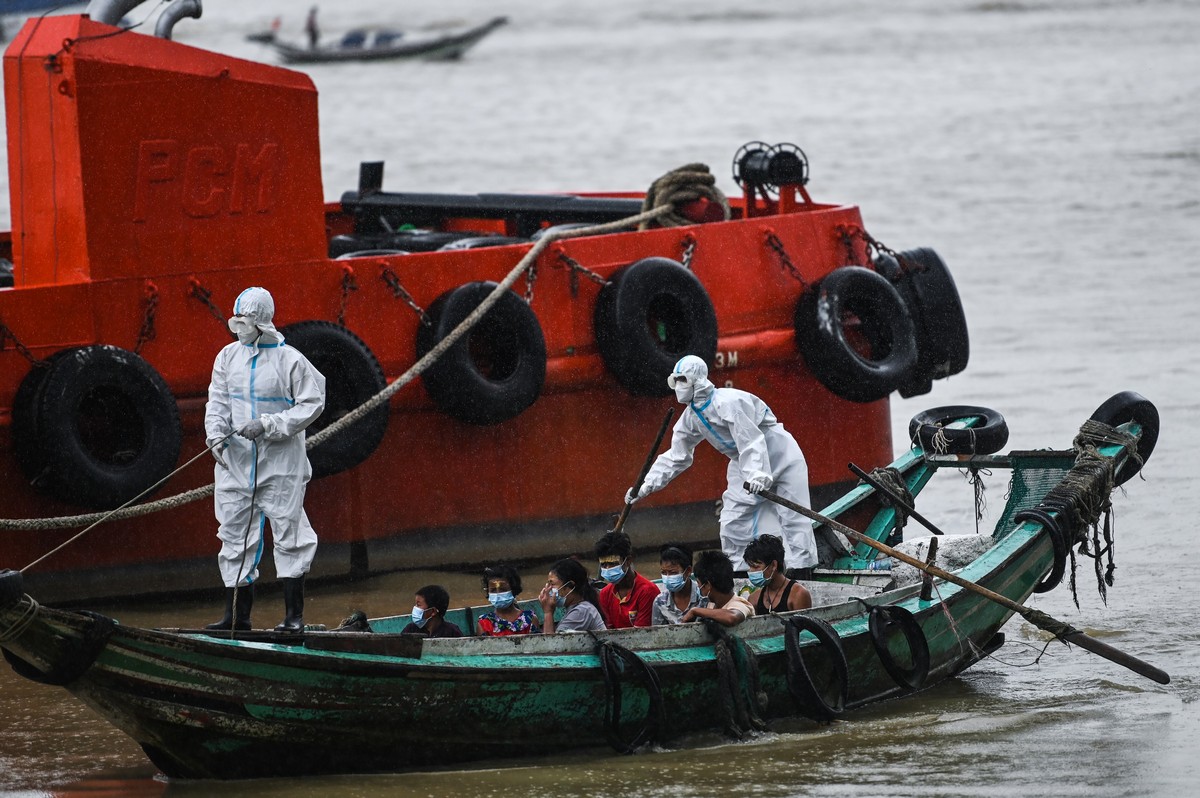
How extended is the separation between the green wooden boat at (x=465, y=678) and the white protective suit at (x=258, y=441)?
66 cm

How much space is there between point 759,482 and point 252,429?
7.45 feet

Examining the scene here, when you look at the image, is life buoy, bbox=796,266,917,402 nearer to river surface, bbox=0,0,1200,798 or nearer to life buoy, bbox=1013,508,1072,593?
river surface, bbox=0,0,1200,798

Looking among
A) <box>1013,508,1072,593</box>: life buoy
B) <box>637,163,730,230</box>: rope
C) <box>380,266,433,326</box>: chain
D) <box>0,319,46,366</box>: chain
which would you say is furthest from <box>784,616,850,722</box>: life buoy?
<box>637,163,730,230</box>: rope

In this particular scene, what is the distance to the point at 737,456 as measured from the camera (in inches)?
364

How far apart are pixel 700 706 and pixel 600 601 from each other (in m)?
0.79

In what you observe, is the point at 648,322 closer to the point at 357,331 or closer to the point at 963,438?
the point at 357,331

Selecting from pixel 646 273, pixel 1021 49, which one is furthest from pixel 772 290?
pixel 1021 49

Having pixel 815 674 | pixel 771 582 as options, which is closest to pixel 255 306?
pixel 771 582

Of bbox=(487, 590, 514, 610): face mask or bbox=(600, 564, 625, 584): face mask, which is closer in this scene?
bbox=(487, 590, 514, 610): face mask

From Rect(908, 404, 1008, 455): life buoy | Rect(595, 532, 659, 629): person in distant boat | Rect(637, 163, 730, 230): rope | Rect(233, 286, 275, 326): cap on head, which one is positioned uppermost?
Rect(637, 163, 730, 230): rope

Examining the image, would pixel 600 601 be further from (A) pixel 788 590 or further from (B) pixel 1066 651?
(B) pixel 1066 651

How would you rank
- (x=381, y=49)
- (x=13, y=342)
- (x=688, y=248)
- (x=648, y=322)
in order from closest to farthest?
(x=13, y=342)
(x=648, y=322)
(x=688, y=248)
(x=381, y=49)

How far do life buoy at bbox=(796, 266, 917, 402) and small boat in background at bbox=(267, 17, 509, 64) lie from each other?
4434 centimetres

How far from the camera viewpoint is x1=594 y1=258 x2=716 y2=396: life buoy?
11359 mm
